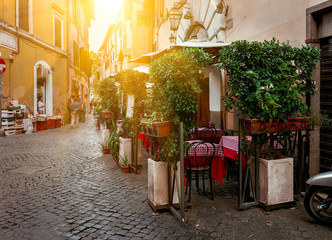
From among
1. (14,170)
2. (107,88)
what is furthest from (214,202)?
(107,88)

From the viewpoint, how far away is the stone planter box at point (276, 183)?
4.11 meters

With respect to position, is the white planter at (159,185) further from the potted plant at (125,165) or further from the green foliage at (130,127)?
the potted plant at (125,165)

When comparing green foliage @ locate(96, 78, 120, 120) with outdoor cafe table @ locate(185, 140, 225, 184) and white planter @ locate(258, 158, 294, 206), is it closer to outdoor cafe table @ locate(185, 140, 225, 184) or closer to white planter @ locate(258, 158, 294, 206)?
outdoor cafe table @ locate(185, 140, 225, 184)

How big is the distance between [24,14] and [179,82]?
14.7 m

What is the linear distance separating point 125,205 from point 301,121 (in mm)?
2835

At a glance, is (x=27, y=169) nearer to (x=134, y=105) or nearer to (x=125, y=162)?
(x=125, y=162)

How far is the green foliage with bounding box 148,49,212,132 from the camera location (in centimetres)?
374

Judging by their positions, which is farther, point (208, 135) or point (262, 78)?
point (208, 135)

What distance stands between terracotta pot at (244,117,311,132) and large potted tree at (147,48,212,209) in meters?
0.77

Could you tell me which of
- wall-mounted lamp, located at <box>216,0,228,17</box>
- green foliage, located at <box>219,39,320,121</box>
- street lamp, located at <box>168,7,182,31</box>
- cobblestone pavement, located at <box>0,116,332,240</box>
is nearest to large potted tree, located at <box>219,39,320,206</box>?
green foliage, located at <box>219,39,320,121</box>

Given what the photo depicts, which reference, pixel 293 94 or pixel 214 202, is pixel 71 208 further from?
pixel 293 94

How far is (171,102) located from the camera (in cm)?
380

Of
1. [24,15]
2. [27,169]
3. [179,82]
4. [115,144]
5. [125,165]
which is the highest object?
[24,15]

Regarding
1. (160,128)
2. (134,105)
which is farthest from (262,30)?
(160,128)
